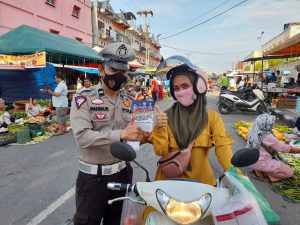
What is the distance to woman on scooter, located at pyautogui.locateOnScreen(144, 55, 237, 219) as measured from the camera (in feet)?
6.76

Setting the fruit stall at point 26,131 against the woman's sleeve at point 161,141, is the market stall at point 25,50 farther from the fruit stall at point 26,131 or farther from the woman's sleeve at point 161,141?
the woman's sleeve at point 161,141

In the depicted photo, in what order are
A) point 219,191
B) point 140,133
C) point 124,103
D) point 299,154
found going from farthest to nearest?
point 299,154 < point 124,103 < point 140,133 < point 219,191

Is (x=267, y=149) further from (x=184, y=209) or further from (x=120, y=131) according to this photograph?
(x=184, y=209)

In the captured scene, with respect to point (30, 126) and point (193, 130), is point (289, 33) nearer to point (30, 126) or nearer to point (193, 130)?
point (30, 126)

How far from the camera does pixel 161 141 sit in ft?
6.73

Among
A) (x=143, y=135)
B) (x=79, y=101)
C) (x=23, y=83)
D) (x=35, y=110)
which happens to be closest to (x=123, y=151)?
(x=143, y=135)

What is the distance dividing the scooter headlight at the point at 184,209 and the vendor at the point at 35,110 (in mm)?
10170

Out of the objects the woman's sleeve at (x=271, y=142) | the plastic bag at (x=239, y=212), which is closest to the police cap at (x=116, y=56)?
the plastic bag at (x=239, y=212)

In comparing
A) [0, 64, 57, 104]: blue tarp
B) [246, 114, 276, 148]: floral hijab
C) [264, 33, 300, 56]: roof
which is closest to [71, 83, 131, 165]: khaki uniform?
[246, 114, 276, 148]: floral hijab

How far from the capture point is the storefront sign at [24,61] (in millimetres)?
10242

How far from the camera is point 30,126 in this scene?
9031 millimetres

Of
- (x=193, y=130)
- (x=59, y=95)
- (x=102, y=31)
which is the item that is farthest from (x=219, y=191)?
(x=102, y=31)

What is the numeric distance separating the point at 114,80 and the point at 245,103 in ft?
37.2

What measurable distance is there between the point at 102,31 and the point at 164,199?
33.5 m
